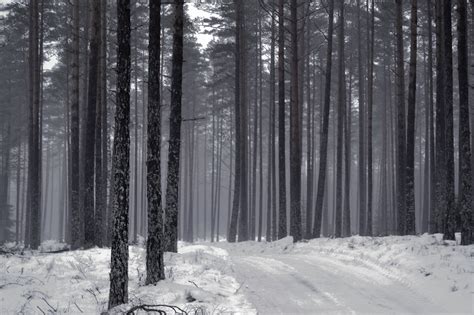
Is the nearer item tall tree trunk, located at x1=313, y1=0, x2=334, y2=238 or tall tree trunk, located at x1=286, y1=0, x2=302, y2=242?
tall tree trunk, located at x1=286, y1=0, x2=302, y2=242

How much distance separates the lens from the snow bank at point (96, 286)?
6953 mm

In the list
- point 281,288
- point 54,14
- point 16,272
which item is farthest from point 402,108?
point 54,14

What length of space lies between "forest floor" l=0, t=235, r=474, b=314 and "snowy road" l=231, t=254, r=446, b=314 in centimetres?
2

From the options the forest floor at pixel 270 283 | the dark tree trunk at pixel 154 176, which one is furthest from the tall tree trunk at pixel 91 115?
the dark tree trunk at pixel 154 176

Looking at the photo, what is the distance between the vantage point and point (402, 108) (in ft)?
56.6

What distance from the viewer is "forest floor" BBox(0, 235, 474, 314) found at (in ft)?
23.3

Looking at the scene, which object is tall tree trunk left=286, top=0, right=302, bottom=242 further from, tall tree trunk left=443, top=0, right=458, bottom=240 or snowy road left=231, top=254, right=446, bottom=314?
snowy road left=231, top=254, right=446, bottom=314

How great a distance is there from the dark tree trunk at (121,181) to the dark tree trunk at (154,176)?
1.15 meters

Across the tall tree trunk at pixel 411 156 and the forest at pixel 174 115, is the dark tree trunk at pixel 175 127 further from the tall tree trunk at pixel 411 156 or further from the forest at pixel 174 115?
the tall tree trunk at pixel 411 156

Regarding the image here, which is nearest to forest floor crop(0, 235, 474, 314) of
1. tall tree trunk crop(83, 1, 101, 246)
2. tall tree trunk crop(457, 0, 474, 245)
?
tall tree trunk crop(457, 0, 474, 245)

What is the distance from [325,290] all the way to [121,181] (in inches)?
169

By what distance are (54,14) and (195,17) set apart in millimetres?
8307

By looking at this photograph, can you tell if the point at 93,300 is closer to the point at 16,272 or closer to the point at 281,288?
the point at 16,272

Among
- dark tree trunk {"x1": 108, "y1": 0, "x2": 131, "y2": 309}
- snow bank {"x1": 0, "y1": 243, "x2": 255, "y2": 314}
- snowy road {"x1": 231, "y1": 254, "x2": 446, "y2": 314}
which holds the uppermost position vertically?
dark tree trunk {"x1": 108, "y1": 0, "x2": 131, "y2": 309}
